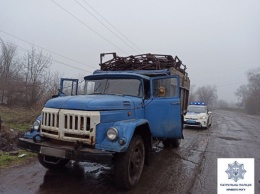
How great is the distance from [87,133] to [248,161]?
2691mm

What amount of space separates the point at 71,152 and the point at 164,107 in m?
2.70

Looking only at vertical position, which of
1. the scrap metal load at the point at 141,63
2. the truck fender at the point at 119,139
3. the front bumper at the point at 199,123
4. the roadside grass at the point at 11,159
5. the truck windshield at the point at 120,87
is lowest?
the roadside grass at the point at 11,159

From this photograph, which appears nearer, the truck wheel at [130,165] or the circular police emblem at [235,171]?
the circular police emblem at [235,171]

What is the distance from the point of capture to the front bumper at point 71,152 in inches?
167

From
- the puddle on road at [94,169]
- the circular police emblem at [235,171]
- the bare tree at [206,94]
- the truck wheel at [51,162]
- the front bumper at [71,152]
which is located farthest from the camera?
the bare tree at [206,94]

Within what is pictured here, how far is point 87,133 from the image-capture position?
4516 millimetres

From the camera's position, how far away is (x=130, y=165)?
16.0 ft

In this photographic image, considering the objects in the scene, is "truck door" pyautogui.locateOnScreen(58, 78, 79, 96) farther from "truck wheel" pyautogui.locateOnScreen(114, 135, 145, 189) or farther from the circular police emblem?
the circular police emblem

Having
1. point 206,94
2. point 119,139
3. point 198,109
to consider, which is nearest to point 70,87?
point 119,139

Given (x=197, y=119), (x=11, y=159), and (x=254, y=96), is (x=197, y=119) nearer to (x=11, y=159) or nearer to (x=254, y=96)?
(x=11, y=159)

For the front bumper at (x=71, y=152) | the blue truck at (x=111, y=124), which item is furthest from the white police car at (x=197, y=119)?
the front bumper at (x=71, y=152)

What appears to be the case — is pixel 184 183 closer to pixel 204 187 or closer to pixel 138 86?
pixel 204 187

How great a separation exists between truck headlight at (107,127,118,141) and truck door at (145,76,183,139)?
5.92 ft

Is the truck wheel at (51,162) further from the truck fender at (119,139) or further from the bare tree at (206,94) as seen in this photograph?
the bare tree at (206,94)
